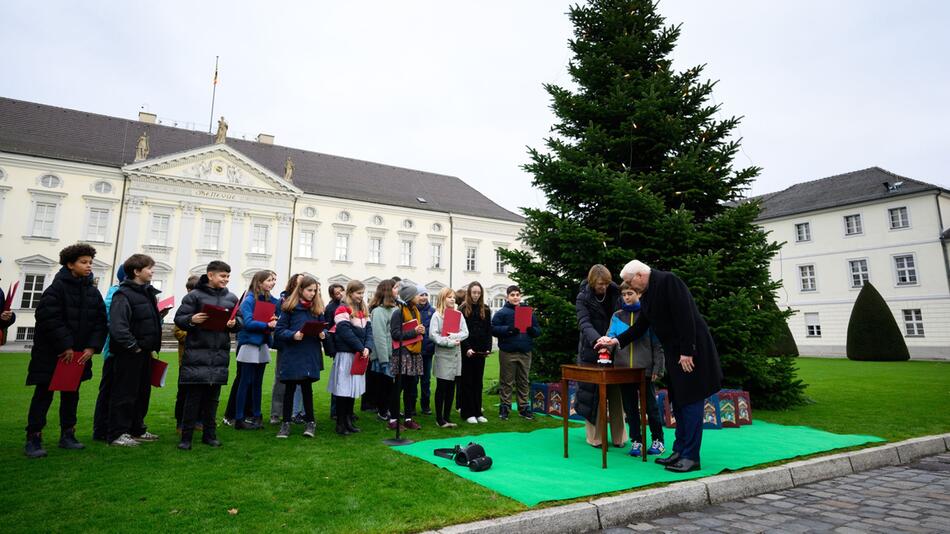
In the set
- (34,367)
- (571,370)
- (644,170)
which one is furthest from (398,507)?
(644,170)

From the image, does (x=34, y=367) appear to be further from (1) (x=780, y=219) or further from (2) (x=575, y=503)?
(1) (x=780, y=219)

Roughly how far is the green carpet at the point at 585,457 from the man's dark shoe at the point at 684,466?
0.24 feet

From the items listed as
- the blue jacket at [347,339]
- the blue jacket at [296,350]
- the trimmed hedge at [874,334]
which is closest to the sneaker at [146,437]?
the blue jacket at [296,350]

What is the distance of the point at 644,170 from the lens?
9688 millimetres

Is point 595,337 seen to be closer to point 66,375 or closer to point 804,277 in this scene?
point 66,375

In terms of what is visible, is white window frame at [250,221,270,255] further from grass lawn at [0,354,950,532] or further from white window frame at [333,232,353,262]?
grass lawn at [0,354,950,532]

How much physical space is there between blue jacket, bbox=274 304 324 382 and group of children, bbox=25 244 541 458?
0.01m

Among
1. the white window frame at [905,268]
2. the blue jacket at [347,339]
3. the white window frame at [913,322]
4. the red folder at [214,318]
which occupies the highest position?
the white window frame at [905,268]

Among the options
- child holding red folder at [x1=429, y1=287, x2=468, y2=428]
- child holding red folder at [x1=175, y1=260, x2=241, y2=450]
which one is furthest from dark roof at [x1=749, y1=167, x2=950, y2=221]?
child holding red folder at [x1=175, y1=260, x2=241, y2=450]

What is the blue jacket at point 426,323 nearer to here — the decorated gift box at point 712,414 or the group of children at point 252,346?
the group of children at point 252,346

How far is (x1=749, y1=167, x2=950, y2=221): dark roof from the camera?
31.6 meters

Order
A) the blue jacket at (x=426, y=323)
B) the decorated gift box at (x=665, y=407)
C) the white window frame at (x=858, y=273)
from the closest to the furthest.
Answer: the decorated gift box at (x=665, y=407) < the blue jacket at (x=426, y=323) < the white window frame at (x=858, y=273)

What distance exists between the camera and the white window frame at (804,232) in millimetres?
35562

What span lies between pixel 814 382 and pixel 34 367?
16.4m
